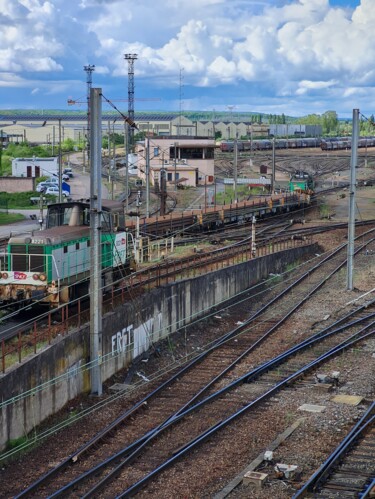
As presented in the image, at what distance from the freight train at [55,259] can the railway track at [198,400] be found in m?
4.26

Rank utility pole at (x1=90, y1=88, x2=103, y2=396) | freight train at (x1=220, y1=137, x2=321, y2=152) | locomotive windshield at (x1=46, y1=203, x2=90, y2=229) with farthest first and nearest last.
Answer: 1. freight train at (x1=220, y1=137, x2=321, y2=152)
2. locomotive windshield at (x1=46, y1=203, x2=90, y2=229)
3. utility pole at (x1=90, y1=88, x2=103, y2=396)

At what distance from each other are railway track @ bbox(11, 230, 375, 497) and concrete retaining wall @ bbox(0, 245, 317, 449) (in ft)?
5.86

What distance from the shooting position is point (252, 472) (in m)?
15.2

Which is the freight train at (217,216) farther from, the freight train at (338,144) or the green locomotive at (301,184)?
Answer: the freight train at (338,144)

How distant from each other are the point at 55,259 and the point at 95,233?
12.1 ft

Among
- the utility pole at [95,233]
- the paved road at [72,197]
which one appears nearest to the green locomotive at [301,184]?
the paved road at [72,197]

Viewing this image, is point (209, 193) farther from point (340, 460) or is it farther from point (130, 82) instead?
point (340, 460)

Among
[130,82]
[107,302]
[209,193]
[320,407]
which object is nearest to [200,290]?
[107,302]

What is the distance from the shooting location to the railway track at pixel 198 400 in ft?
51.1

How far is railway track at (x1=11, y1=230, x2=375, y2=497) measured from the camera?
15570 millimetres

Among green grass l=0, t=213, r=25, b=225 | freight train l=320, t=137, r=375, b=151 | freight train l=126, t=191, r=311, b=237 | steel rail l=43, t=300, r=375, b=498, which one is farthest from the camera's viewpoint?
freight train l=320, t=137, r=375, b=151

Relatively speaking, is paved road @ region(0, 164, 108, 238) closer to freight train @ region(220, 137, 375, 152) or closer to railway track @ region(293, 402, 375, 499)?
railway track @ region(293, 402, 375, 499)

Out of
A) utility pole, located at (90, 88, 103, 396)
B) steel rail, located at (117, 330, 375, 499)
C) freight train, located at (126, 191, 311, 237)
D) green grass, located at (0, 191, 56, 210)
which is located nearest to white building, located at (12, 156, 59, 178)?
green grass, located at (0, 191, 56, 210)

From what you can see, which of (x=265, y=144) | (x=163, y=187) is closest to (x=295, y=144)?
(x=265, y=144)
